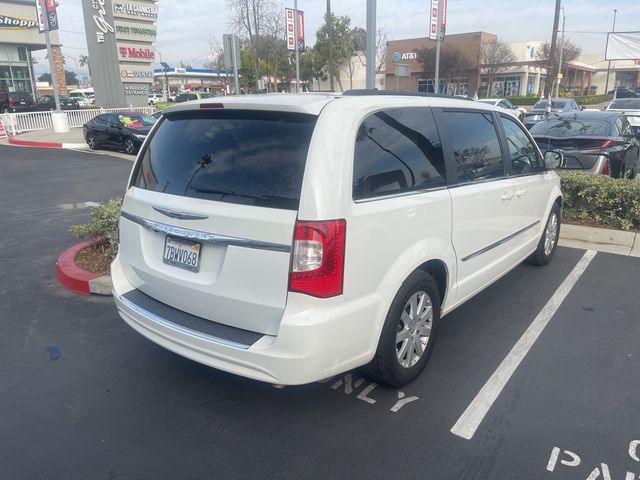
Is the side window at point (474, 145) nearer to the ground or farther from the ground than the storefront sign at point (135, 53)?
nearer to the ground

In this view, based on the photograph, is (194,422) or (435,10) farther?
(435,10)

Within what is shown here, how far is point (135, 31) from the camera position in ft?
89.7

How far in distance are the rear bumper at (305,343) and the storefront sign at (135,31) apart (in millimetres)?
27789

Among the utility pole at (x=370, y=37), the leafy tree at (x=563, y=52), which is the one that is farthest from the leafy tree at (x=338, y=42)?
the utility pole at (x=370, y=37)

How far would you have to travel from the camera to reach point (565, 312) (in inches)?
181

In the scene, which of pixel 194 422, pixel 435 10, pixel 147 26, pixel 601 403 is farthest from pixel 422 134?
pixel 147 26

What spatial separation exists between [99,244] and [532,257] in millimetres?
4884

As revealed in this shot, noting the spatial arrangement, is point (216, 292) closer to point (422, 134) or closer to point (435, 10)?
point (422, 134)

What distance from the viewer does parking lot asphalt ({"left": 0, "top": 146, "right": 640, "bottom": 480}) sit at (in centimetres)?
271

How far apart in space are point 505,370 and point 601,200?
14.0 feet

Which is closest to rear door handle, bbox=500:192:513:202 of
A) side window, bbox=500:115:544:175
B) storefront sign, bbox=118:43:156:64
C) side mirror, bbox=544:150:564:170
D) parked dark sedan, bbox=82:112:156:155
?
side window, bbox=500:115:544:175

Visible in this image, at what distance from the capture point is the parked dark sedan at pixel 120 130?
58.0ft

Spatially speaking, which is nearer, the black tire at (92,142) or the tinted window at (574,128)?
the tinted window at (574,128)

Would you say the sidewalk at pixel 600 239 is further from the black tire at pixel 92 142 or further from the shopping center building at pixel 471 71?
the shopping center building at pixel 471 71
